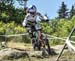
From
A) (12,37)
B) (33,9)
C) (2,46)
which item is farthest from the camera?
(12,37)

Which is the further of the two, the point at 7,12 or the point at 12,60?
the point at 7,12

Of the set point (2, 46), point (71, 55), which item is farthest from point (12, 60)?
point (2, 46)

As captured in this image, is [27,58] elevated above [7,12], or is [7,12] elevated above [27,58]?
Result: [27,58]

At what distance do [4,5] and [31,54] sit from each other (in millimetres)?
25208

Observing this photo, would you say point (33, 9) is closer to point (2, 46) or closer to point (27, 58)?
point (27, 58)

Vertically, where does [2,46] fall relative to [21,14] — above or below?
above

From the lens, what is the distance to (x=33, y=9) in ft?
32.8

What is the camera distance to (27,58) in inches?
368

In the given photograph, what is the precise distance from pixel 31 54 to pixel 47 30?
11.9 meters

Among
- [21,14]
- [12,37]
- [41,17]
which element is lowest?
[21,14]

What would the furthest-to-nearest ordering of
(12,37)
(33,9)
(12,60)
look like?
(12,37) < (33,9) < (12,60)

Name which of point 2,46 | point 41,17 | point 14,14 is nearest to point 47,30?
point 2,46

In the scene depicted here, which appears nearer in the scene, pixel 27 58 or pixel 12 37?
pixel 27 58

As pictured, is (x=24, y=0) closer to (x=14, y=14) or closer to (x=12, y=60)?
(x=14, y=14)
